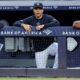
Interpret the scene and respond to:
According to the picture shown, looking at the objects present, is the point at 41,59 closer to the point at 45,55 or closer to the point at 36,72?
the point at 45,55

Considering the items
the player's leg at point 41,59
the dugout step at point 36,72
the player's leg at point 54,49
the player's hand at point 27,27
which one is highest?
the player's hand at point 27,27

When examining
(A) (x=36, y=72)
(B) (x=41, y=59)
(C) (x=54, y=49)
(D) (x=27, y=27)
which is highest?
(D) (x=27, y=27)

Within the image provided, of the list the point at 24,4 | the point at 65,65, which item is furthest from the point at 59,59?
the point at 24,4

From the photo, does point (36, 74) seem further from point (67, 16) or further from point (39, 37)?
point (67, 16)

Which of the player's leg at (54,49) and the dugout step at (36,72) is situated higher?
the player's leg at (54,49)

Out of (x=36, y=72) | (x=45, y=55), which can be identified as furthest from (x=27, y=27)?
(x=36, y=72)

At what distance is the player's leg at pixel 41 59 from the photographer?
870cm

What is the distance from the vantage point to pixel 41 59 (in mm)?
8727

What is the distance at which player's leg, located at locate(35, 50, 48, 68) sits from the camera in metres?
8.70

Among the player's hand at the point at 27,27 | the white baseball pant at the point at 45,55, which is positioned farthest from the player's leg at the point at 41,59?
the player's hand at the point at 27,27

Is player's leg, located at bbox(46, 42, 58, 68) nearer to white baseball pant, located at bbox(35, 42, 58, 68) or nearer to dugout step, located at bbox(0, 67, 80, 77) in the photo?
white baseball pant, located at bbox(35, 42, 58, 68)

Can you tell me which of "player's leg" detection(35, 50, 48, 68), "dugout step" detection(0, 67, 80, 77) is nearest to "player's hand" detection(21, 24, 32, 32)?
"player's leg" detection(35, 50, 48, 68)

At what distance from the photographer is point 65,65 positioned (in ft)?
28.5

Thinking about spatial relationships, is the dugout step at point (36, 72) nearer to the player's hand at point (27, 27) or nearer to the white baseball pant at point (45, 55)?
the white baseball pant at point (45, 55)
